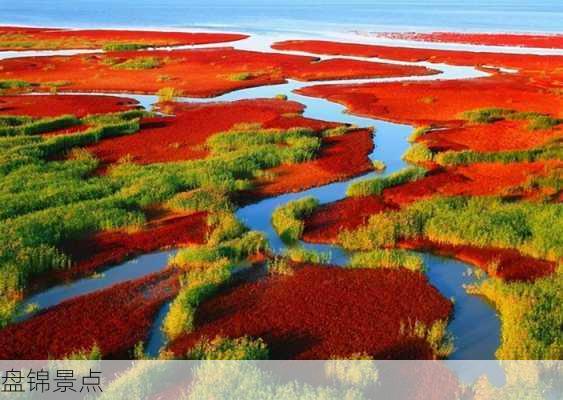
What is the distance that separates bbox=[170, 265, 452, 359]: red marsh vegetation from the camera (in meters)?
11.1

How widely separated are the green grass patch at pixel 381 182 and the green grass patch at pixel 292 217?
1.55 m

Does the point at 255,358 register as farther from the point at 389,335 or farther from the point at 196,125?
the point at 196,125

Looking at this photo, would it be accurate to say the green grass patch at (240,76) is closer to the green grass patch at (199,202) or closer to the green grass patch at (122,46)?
the green grass patch at (122,46)

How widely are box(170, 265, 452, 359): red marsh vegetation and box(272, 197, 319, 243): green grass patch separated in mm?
2141

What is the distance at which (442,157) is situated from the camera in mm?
23266

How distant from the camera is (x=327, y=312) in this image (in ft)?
40.6

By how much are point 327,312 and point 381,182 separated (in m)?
8.58

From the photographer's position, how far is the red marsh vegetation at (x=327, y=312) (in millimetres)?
11125

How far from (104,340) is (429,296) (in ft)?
21.8

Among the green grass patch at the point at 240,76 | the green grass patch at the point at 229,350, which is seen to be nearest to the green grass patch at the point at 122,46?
the green grass patch at the point at 240,76

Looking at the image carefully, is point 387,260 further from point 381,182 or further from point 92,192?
point 92,192

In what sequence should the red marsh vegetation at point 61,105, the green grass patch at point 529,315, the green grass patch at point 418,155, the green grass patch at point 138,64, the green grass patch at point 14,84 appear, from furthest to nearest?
the green grass patch at point 138,64 → the green grass patch at point 14,84 → the red marsh vegetation at point 61,105 → the green grass patch at point 418,155 → the green grass patch at point 529,315

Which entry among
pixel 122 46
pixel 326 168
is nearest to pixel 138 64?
pixel 122 46

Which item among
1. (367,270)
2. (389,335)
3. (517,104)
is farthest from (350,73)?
(389,335)
